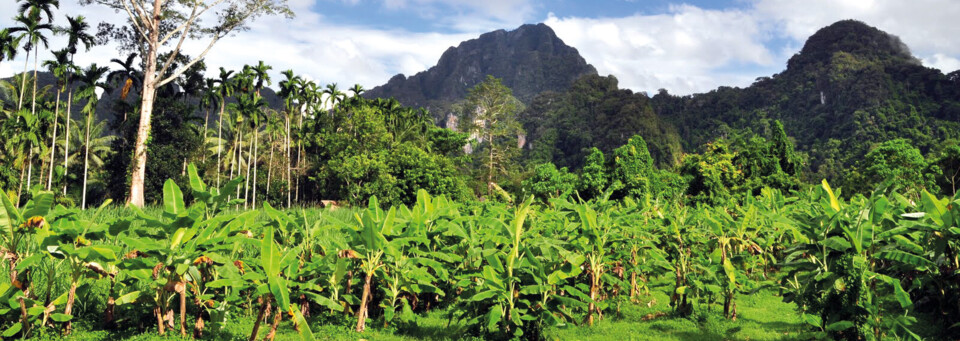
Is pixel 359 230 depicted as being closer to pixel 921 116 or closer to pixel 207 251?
pixel 207 251

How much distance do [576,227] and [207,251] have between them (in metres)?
2.85

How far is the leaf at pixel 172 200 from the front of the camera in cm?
362

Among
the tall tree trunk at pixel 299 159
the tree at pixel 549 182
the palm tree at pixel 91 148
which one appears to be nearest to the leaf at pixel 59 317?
the tree at pixel 549 182

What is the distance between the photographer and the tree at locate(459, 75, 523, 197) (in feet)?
172

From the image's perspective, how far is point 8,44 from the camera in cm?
2908

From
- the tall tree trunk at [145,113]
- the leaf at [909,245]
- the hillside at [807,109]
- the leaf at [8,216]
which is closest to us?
the leaf at [909,245]

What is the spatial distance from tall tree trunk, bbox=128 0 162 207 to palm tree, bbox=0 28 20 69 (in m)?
12.6

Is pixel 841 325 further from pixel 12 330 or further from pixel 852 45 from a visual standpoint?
pixel 852 45

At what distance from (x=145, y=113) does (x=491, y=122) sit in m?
34.6

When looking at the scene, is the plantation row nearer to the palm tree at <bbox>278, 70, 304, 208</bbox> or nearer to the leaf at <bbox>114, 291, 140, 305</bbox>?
the leaf at <bbox>114, 291, 140, 305</bbox>

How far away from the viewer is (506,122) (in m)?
54.3

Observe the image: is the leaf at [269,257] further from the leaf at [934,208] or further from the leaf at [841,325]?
the leaf at [934,208]

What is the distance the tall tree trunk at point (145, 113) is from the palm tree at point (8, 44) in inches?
498

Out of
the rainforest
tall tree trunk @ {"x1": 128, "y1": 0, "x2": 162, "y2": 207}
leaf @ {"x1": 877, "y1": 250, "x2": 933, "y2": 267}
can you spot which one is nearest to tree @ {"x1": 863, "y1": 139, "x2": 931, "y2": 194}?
the rainforest
